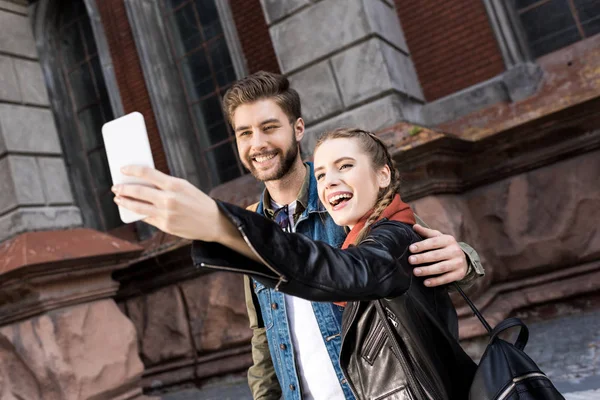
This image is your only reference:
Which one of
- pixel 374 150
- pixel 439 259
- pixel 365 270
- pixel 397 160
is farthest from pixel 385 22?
pixel 365 270

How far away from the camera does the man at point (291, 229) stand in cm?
136

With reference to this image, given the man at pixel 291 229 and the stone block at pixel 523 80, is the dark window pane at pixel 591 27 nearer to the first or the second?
the stone block at pixel 523 80

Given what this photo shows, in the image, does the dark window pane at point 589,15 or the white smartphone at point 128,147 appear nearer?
the white smartphone at point 128,147

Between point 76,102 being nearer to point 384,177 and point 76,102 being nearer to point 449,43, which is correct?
point 449,43

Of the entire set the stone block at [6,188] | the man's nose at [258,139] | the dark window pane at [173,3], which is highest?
the dark window pane at [173,3]

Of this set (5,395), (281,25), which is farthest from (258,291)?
(281,25)

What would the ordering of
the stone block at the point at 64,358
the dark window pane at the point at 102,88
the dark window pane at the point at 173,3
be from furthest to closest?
the dark window pane at the point at 102,88, the dark window pane at the point at 173,3, the stone block at the point at 64,358

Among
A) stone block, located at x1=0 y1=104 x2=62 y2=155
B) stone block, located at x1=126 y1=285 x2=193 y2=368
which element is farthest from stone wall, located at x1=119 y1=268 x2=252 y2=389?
stone block, located at x1=0 y1=104 x2=62 y2=155

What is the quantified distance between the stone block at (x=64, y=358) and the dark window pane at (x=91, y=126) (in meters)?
5.46

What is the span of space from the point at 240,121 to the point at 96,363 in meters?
2.98

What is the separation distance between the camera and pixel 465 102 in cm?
519

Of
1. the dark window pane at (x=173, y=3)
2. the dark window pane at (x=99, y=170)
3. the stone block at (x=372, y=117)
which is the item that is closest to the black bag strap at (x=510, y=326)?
the stone block at (x=372, y=117)

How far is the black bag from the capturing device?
3.47 feet

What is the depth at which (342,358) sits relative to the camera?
121 cm
